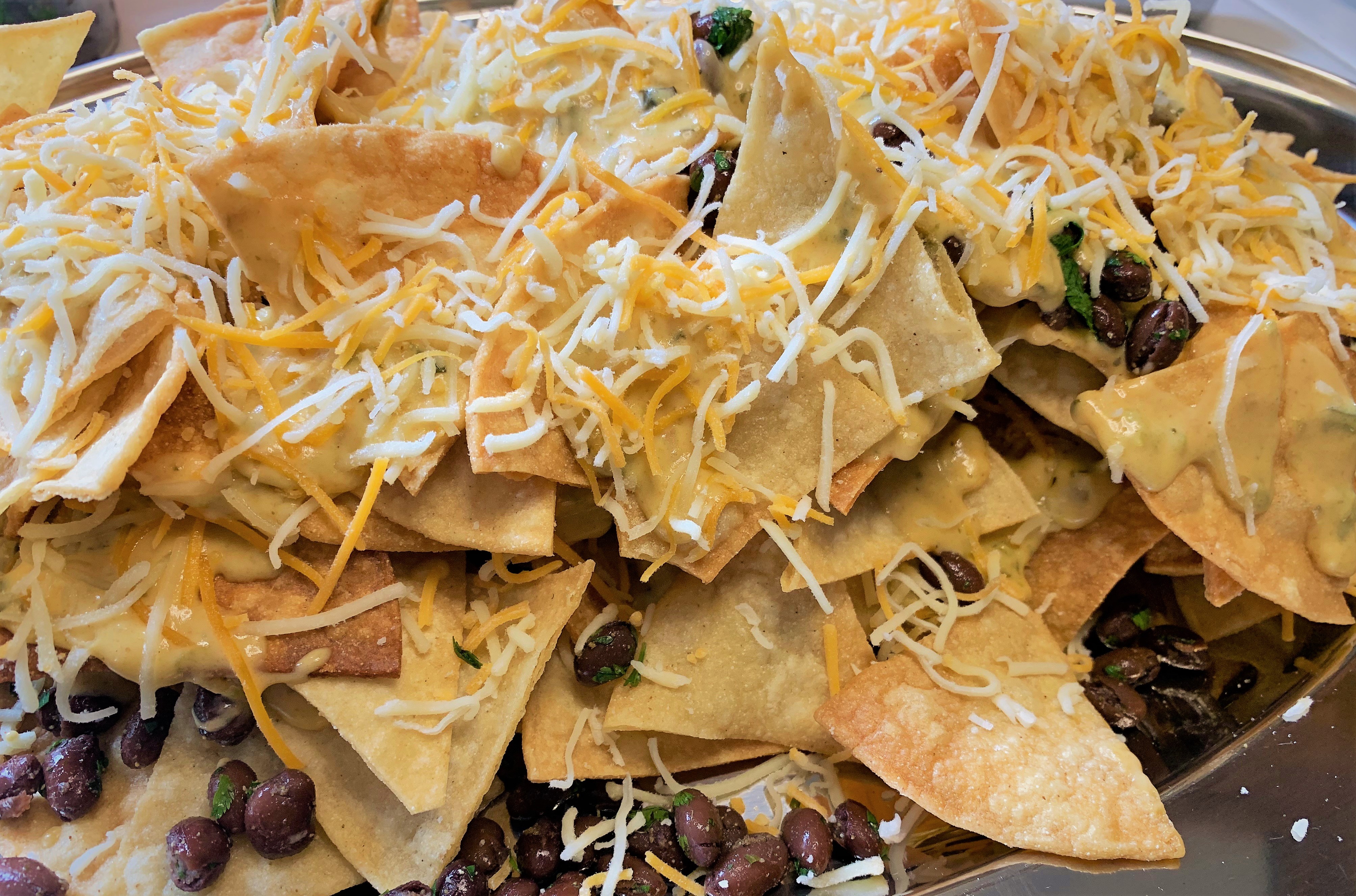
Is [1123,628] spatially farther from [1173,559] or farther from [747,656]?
[747,656]

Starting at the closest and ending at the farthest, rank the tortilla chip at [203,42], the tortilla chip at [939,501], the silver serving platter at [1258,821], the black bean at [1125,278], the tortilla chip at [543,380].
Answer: the tortilla chip at [543,380]
the silver serving platter at [1258,821]
the black bean at [1125,278]
the tortilla chip at [939,501]
the tortilla chip at [203,42]

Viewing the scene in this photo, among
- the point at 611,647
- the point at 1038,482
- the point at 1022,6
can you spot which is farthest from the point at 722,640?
the point at 1022,6

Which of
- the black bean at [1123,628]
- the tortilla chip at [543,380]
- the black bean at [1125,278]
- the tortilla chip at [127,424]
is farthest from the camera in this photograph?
the black bean at [1123,628]

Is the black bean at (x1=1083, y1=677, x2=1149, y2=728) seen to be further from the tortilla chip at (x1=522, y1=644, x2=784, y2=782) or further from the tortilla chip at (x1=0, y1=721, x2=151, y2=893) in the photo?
the tortilla chip at (x1=0, y1=721, x2=151, y2=893)

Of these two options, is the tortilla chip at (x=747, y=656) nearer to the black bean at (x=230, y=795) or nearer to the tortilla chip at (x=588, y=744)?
the tortilla chip at (x=588, y=744)

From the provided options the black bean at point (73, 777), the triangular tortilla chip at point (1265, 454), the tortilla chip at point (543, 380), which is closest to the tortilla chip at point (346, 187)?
the tortilla chip at point (543, 380)

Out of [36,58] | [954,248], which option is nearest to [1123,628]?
[954,248]
